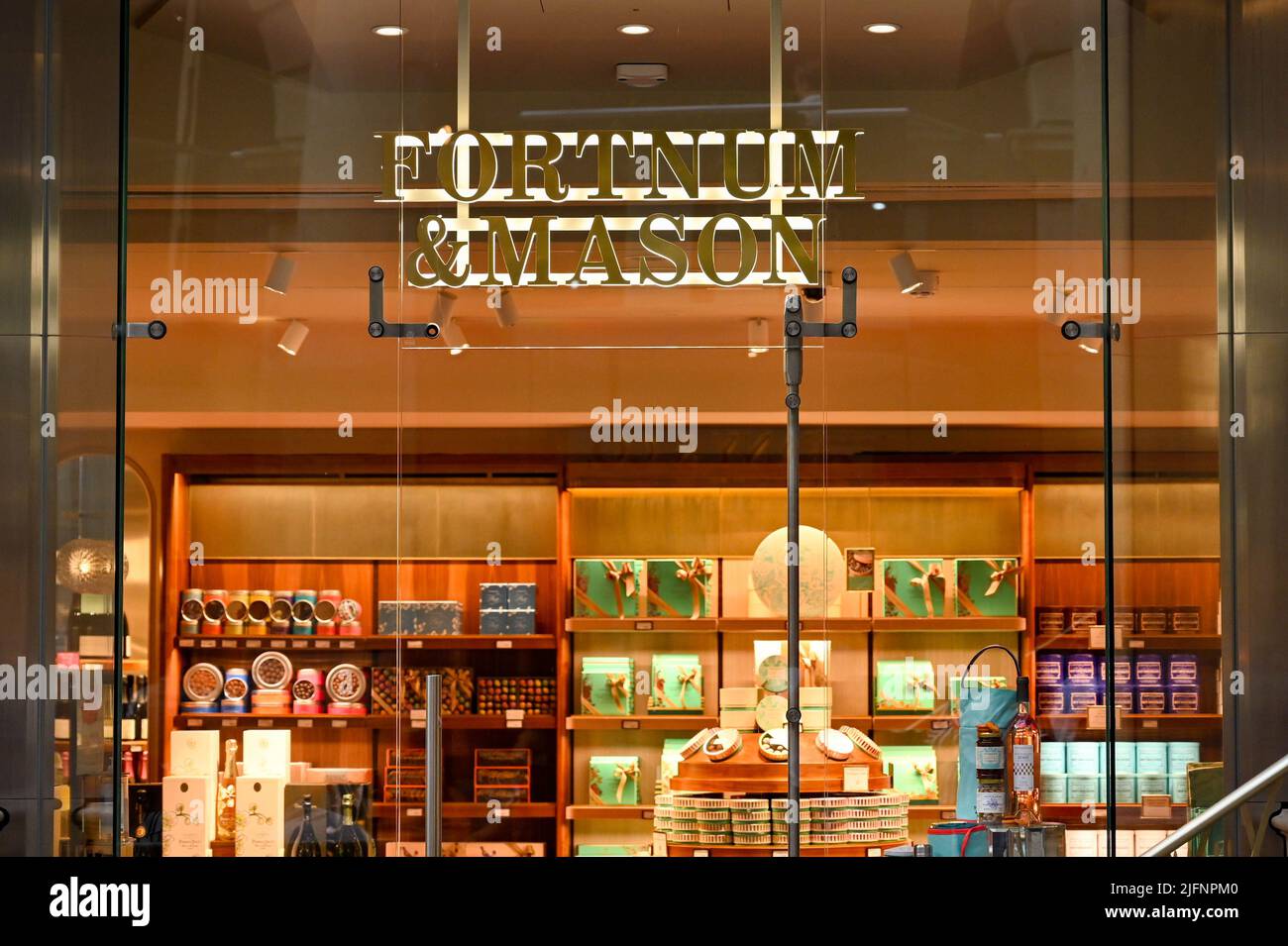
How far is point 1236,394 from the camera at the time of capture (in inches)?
174

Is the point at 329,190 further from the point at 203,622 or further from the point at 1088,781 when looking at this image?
the point at 1088,781

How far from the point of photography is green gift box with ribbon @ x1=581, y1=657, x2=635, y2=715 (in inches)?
183

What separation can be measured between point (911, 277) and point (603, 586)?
1.28 metres

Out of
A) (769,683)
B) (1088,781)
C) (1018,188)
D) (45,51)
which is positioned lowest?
(1088,781)

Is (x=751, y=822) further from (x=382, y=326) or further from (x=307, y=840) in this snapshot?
(x=382, y=326)

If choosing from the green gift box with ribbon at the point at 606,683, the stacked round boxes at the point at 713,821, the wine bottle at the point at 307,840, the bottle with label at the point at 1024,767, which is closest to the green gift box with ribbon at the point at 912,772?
the bottle with label at the point at 1024,767

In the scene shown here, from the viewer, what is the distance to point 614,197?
4.63m

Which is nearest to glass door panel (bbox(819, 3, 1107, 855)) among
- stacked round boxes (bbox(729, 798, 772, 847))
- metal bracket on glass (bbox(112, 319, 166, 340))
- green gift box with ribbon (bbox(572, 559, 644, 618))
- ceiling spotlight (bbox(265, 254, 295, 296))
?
stacked round boxes (bbox(729, 798, 772, 847))

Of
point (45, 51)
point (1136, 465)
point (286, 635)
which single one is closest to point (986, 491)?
point (1136, 465)

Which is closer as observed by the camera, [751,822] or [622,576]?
[751,822]

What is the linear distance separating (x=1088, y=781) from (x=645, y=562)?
1.40m

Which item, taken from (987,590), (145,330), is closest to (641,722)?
(987,590)

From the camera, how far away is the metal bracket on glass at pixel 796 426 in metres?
4.43

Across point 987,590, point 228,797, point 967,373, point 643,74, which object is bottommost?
point 228,797
